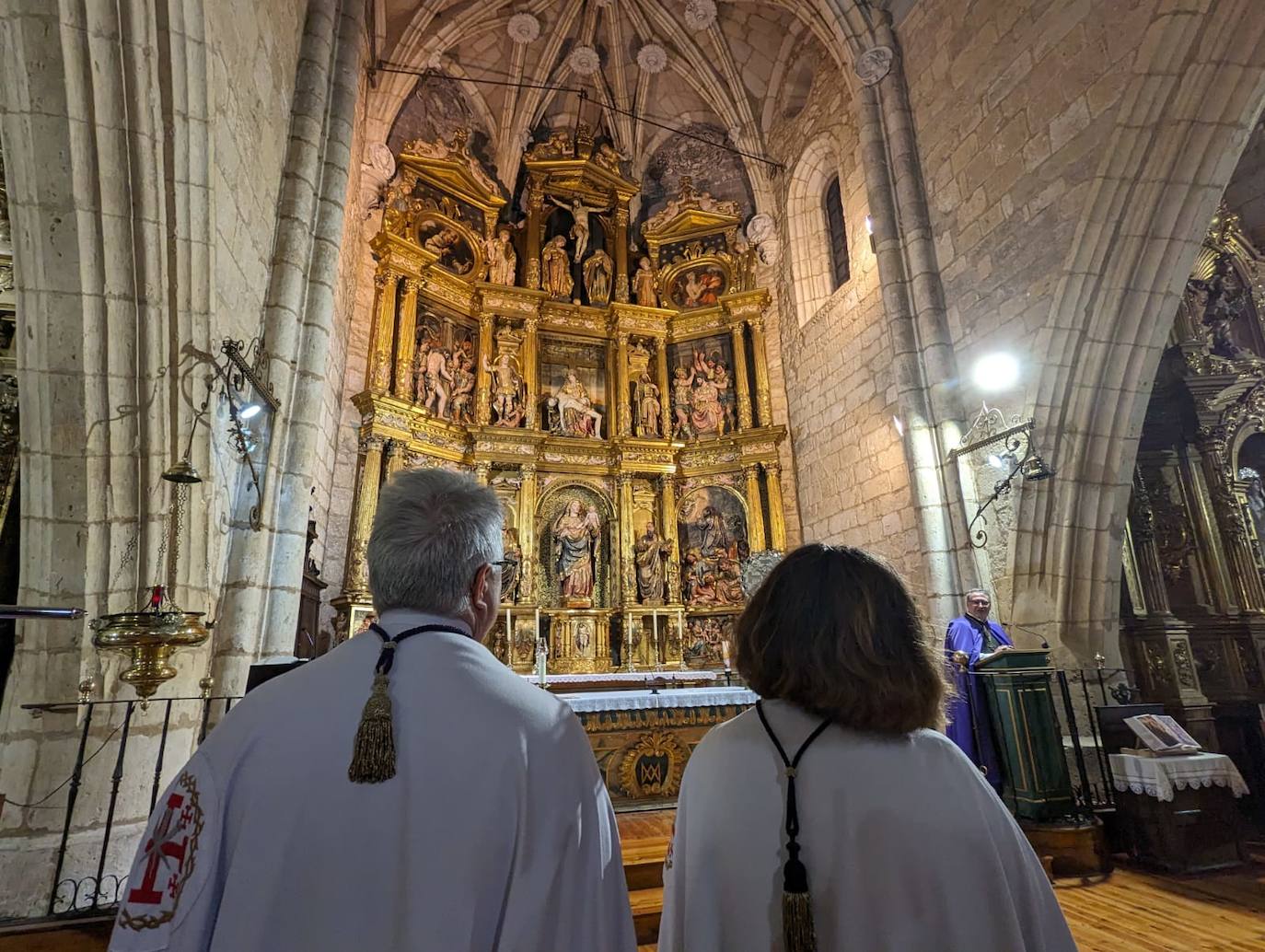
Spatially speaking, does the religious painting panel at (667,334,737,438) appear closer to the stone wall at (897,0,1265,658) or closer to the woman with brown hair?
the stone wall at (897,0,1265,658)

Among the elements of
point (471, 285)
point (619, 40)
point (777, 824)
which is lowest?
point (777, 824)

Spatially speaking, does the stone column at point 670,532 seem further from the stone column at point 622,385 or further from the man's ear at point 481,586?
the man's ear at point 481,586

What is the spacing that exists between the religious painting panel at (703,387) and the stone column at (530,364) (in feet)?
7.15

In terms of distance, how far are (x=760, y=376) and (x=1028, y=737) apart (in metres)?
6.96

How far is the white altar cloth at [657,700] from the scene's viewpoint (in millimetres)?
4617

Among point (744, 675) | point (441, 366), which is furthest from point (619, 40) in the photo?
point (744, 675)

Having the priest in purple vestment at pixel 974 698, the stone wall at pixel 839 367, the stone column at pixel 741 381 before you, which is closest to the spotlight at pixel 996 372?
the stone wall at pixel 839 367

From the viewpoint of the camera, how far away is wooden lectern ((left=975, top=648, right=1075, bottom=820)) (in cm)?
391

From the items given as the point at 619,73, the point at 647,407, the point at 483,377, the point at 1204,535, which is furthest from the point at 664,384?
the point at 1204,535

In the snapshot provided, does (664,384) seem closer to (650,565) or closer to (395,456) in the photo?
(650,565)

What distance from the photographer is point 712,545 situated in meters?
9.73

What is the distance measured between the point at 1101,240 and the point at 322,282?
6.08m

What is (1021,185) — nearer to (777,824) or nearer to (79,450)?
(777,824)

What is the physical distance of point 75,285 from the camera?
3268 millimetres
